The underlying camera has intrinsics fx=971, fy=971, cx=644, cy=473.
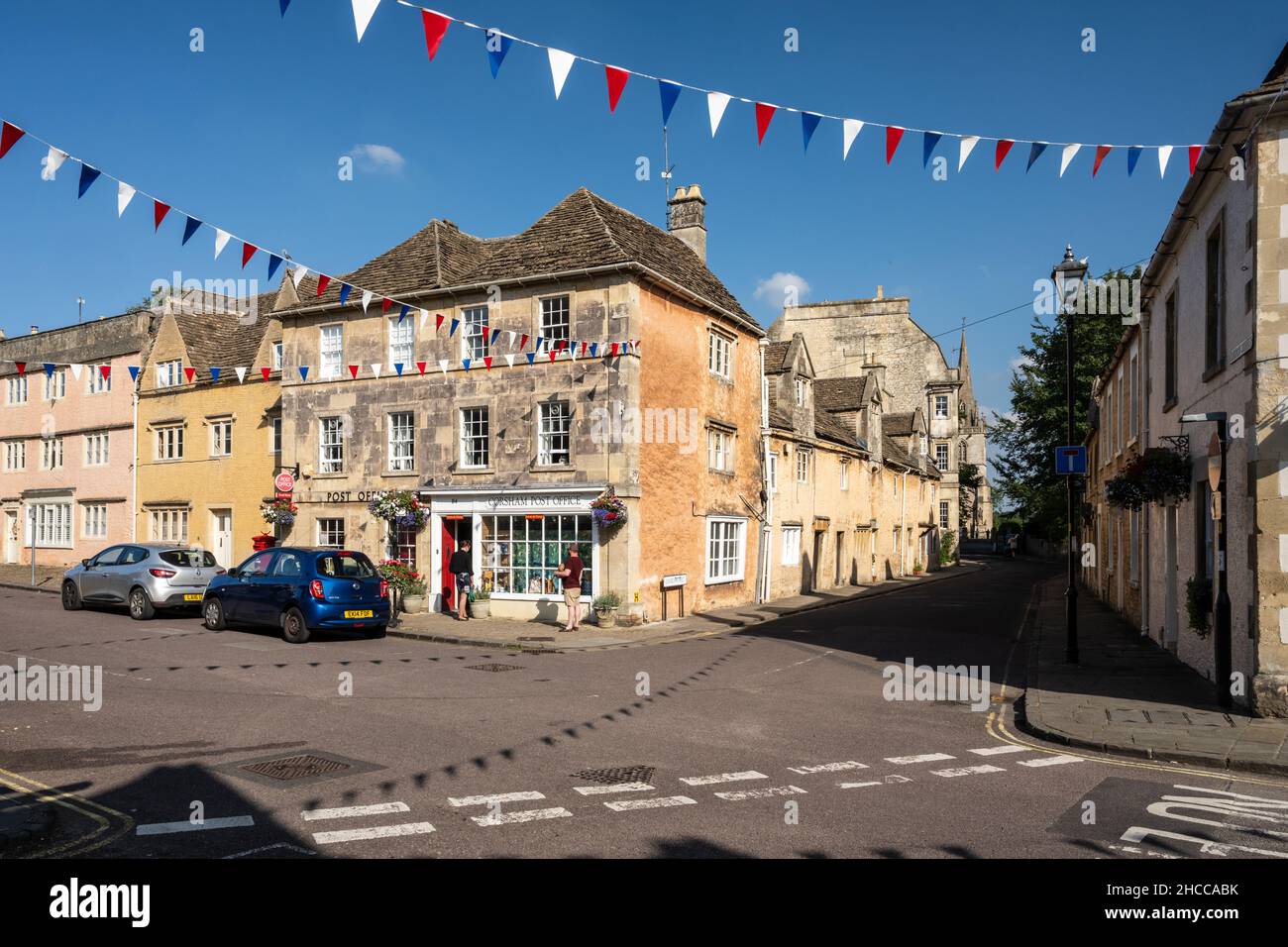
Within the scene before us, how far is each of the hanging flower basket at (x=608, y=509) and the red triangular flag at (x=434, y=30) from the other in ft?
42.2

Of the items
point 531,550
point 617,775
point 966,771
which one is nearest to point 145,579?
point 531,550

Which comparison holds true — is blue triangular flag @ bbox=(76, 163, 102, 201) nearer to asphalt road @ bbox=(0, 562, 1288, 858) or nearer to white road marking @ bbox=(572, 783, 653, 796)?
asphalt road @ bbox=(0, 562, 1288, 858)

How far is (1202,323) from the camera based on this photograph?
13.3 metres

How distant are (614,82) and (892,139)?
128 inches

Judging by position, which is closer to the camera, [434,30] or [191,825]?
[191,825]

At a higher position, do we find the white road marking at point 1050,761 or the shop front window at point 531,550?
the shop front window at point 531,550

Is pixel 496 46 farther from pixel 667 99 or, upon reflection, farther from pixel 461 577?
pixel 461 577

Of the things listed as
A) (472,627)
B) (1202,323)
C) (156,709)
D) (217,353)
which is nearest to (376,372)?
(472,627)

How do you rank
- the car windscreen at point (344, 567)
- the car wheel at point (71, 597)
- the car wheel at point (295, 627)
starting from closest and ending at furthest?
the car wheel at point (295, 627)
the car windscreen at point (344, 567)
the car wheel at point (71, 597)

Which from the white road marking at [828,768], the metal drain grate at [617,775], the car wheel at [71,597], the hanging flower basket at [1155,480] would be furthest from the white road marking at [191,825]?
the car wheel at [71,597]

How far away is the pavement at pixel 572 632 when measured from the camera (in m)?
18.6

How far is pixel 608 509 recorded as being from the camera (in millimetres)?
20891

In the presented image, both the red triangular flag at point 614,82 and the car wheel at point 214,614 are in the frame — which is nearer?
the red triangular flag at point 614,82

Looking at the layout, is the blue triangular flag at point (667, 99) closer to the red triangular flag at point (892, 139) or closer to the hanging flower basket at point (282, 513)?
the red triangular flag at point (892, 139)
